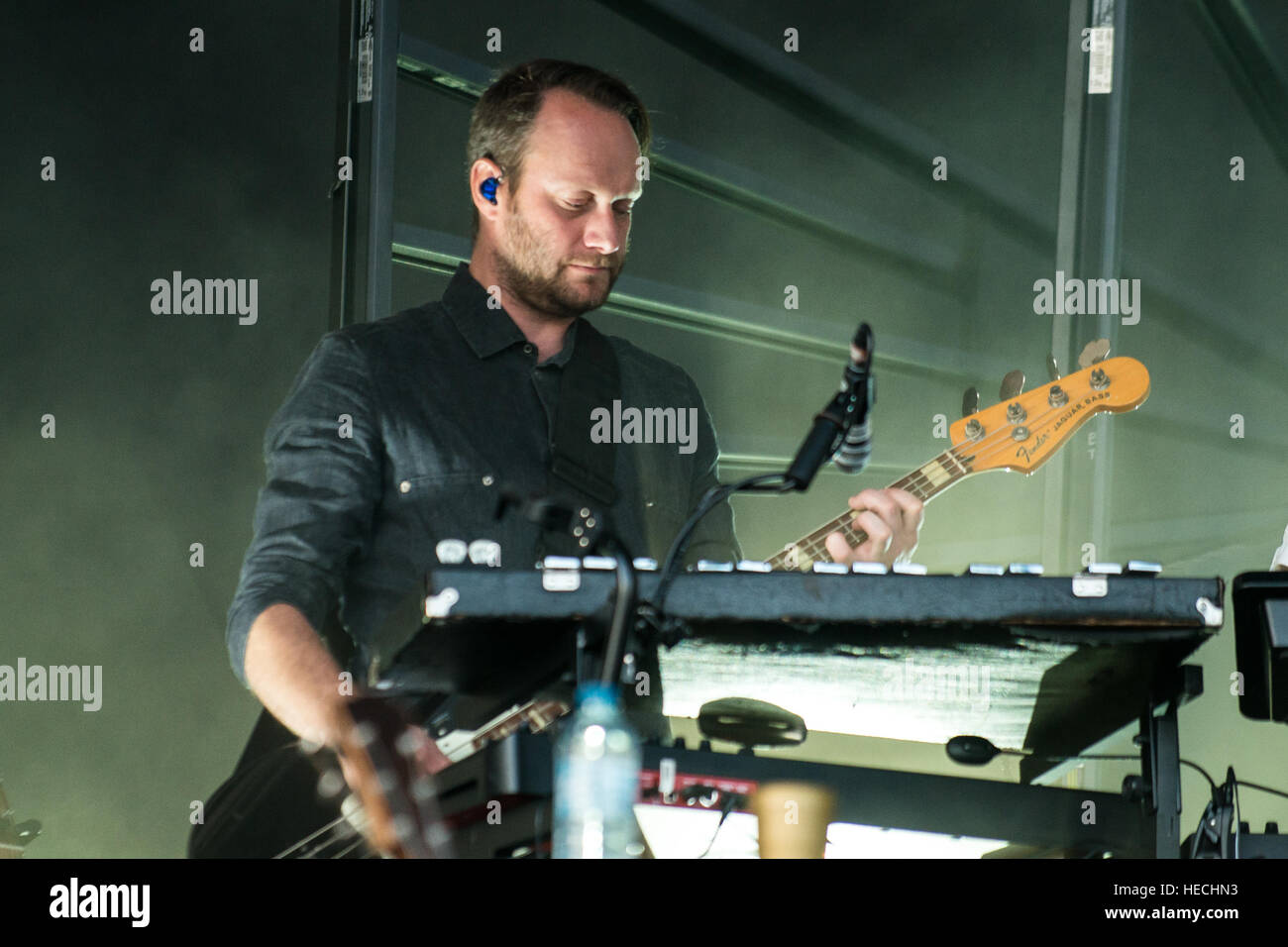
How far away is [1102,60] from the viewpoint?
3.28 metres

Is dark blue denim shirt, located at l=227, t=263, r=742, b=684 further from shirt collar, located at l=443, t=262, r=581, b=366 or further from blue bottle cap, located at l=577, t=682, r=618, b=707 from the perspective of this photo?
blue bottle cap, located at l=577, t=682, r=618, b=707

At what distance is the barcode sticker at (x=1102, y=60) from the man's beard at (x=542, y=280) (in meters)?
1.91

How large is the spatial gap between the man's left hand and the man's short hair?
74 centimetres

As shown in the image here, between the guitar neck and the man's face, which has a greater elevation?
the man's face

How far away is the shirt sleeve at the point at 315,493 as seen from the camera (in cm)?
147

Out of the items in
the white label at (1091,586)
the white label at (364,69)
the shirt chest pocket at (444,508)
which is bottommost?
the white label at (1091,586)

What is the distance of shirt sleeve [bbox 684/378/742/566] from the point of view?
6.22ft

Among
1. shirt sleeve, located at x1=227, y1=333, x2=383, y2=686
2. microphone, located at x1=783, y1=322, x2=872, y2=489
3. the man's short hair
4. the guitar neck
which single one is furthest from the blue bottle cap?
the man's short hair

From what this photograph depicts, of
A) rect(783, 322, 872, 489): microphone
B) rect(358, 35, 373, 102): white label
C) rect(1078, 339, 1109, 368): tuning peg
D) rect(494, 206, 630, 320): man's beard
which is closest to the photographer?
rect(783, 322, 872, 489): microphone

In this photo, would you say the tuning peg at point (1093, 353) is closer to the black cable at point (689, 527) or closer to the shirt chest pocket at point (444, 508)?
the shirt chest pocket at point (444, 508)

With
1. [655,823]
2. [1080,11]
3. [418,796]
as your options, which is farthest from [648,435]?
[1080,11]

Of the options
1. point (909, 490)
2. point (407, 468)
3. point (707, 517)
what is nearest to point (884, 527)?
point (909, 490)

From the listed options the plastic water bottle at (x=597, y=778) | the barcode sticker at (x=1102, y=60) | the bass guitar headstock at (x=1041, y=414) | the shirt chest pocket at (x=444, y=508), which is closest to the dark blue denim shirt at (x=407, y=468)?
the shirt chest pocket at (x=444, y=508)
